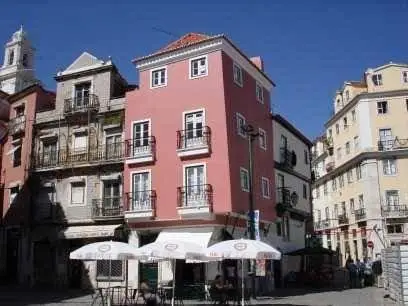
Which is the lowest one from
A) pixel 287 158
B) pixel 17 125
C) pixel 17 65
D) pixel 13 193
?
pixel 13 193

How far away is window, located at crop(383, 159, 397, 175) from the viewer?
5388cm

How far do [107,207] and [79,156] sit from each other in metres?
3.97

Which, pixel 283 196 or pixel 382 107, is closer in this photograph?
pixel 283 196

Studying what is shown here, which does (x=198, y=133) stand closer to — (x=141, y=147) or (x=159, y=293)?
(x=141, y=147)

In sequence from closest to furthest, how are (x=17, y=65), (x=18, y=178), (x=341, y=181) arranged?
(x=18, y=178) → (x=341, y=181) → (x=17, y=65)

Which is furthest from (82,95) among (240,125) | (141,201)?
(240,125)

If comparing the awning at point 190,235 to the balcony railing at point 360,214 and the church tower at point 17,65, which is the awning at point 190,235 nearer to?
the balcony railing at point 360,214

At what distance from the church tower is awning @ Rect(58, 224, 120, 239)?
154ft

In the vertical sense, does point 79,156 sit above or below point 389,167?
below

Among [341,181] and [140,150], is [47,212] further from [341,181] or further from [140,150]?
[341,181]

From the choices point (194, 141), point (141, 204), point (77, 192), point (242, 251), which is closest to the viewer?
point (242, 251)

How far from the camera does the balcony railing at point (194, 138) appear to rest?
1119 inches

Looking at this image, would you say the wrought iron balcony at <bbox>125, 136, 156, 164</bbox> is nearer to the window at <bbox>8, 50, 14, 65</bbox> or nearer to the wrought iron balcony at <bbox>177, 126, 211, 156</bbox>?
the wrought iron balcony at <bbox>177, 126, 211, 156</bbox>

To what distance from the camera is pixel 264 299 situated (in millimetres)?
Result: 26172
